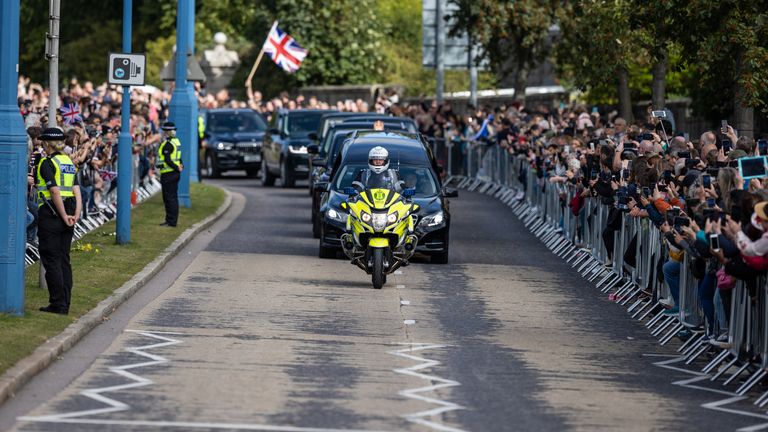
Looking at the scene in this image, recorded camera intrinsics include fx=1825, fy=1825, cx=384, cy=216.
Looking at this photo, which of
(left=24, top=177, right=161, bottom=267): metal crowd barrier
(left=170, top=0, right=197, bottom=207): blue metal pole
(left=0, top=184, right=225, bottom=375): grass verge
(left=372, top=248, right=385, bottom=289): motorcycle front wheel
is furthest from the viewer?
(left=170, top=0, right=197, bottom=207): blue metal pole

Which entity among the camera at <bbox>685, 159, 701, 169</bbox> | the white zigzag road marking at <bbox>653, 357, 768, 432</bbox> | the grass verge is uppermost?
the camera at <bbox>685, 159, 701, 169</bbox>

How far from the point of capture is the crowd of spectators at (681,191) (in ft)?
46.2

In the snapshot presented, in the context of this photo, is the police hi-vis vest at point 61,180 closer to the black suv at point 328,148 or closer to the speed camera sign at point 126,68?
the speed camera sign at point 126,68

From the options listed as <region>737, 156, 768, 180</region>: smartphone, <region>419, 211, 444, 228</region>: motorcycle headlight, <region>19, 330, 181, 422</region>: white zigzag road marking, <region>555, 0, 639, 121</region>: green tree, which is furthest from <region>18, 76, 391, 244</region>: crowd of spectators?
<region>555, 0, 639, 121</region>: green tree

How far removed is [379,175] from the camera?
22.9m

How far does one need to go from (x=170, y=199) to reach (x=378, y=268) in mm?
8019

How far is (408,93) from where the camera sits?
71688 millimetres

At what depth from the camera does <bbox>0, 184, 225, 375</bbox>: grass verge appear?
1528cm

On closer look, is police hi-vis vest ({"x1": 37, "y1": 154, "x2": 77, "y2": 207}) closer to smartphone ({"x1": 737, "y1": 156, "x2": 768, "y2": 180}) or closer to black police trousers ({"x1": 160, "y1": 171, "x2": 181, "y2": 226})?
smartphone ({"x1": 737, "y1": 156, "x2": 768, "y2": 180})

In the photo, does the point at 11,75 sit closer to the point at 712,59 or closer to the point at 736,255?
the point at 736,255

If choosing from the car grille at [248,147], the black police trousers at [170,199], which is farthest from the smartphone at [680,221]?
the car grille at [248,147]

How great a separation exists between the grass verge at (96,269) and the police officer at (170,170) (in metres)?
0.27

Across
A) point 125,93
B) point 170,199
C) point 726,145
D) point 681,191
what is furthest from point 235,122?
point 681,191

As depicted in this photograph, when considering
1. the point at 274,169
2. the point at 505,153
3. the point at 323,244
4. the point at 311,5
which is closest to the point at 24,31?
the point at 311,5
